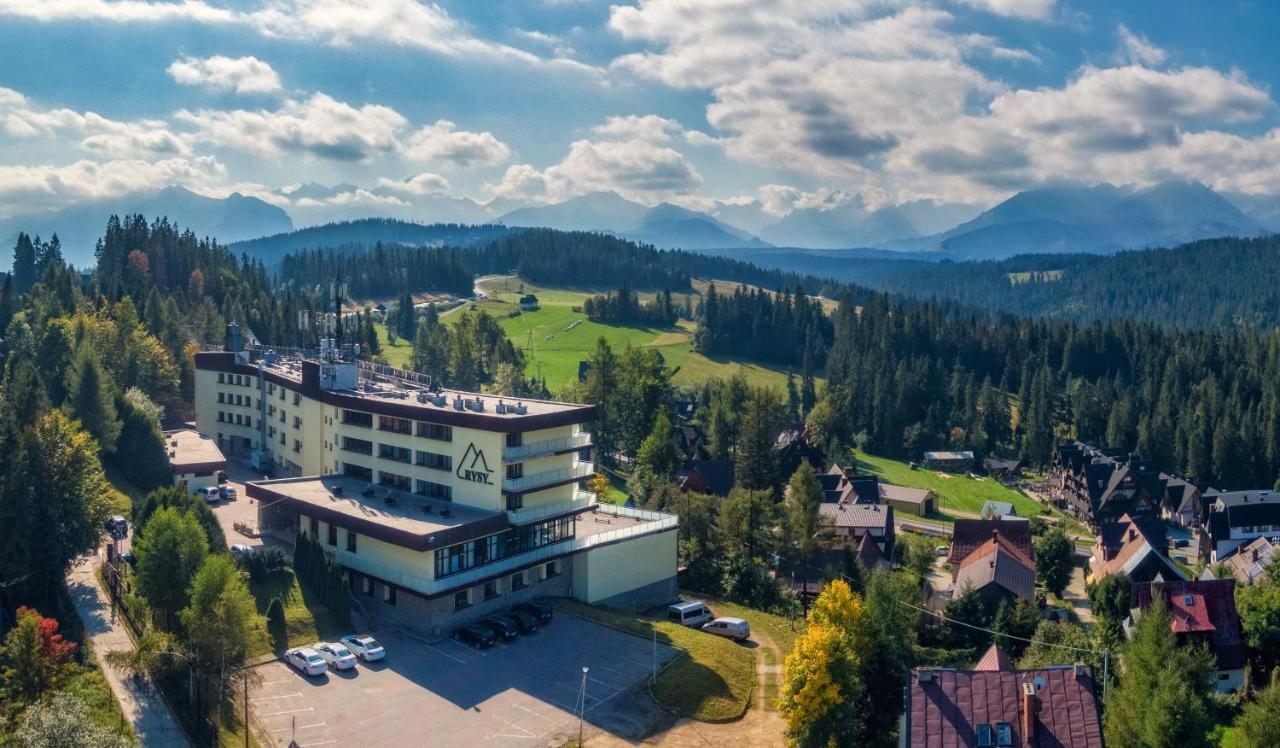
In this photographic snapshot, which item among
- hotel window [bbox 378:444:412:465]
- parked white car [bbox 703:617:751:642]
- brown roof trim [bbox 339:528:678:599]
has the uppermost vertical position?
hotel window [bbox 378:444:412:465]

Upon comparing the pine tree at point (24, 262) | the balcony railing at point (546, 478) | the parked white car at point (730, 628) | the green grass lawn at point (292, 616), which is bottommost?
the parked white car at point (730, 628)

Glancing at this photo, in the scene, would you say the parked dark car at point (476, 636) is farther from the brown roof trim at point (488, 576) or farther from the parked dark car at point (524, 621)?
the brown roof trim at point (488, 576)

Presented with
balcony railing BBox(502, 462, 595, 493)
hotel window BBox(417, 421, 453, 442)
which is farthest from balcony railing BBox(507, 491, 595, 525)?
hotel window BBox(417, 421, 453, 442)

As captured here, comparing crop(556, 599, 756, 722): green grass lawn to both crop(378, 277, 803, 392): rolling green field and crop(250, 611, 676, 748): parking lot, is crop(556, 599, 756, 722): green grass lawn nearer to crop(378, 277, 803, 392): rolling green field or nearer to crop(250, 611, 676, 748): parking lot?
crop(250, 611, 676, 748): parking lot

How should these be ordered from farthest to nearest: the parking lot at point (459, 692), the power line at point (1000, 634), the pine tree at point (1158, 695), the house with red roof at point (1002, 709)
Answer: the power line at point (1000, 634) → the parking lot at point (459, 692) → the pine tree at point (1158, 695) → the house with red roof at point (1002, 709)

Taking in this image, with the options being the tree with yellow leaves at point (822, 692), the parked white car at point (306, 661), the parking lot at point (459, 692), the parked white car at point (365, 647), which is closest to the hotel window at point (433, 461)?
the parking lot at point (459, 692)
